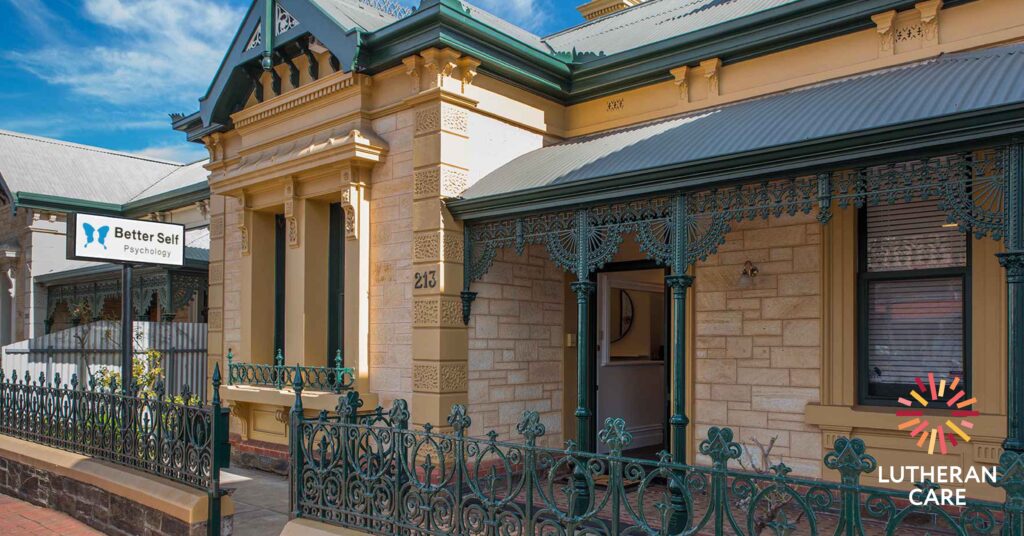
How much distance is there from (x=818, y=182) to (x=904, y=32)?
2.40 meters

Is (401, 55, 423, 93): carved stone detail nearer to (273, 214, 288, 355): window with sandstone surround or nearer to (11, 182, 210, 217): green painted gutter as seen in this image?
(273, 214, 288, 355): window with sandstone surround

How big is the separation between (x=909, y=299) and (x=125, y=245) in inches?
296

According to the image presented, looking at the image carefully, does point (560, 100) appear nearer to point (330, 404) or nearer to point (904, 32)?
point (904, 32)

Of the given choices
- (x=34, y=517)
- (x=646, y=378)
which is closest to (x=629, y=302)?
(x=646, y=378)

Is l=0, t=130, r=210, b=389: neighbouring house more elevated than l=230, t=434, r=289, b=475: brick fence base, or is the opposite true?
l=0, t=130, r=210, b=389: neighbouring house

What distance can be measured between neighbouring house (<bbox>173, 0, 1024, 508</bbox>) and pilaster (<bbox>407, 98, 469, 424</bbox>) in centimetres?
3

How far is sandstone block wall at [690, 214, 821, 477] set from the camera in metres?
7.28

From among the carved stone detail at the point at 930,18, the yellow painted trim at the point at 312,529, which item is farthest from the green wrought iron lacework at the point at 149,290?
the carved stone detail at the point at 930,18

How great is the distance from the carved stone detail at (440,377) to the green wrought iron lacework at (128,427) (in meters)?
2.21

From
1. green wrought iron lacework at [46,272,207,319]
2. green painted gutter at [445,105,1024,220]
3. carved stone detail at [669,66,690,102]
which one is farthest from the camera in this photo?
green wrought iron lacework at [46,272,207,319]

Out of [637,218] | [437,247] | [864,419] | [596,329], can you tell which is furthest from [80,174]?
[864,419]

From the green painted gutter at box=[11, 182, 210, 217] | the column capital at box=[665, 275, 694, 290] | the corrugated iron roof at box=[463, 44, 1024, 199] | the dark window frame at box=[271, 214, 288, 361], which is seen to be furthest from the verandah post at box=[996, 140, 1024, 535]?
the green painted gutter at box=[11, 182, 210, 217]

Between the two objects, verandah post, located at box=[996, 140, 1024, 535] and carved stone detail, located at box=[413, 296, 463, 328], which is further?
carved stone detail, located at box=[413, 296, 463, 328]

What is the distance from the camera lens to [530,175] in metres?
7.77
